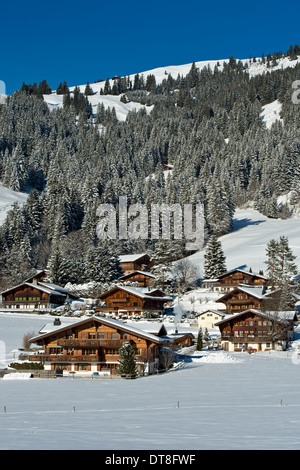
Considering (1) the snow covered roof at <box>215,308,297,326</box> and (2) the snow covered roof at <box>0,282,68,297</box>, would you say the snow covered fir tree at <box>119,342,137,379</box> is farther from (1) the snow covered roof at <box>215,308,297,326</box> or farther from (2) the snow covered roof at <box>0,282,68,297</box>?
(2) the snow covered roof at <box>0,282,68,297</box>

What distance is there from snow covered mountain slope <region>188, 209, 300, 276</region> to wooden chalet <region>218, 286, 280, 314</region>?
62.3ft

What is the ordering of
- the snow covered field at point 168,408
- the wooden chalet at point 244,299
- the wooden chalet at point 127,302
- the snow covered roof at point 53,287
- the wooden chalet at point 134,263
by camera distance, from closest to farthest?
the snow covered field at point 168,408 < the wooden chalet at point 244,299 < the wooden chalet at point 127,302 < the snow covered roof at point 53,287 < the wooden chalet at point 134,263

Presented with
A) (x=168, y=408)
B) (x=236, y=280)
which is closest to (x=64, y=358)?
(x=168, y=408)

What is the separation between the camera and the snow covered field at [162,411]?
588 inches

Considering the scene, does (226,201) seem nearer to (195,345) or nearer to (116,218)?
(116,218)

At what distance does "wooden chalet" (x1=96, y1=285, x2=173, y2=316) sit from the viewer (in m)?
74.1

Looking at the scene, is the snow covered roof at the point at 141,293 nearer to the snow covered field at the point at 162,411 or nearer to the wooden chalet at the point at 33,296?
the wooden chalet at the point at 33,296

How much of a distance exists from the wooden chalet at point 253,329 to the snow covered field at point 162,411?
15185 mm

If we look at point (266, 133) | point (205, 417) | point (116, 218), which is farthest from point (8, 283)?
point (266, 133)

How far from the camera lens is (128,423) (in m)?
18.8

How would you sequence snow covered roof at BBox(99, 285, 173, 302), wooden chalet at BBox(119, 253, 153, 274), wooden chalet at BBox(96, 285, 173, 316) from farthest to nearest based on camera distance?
wooden chalet at BBox(119, 253, 153, 274) → wooden chalet at BBox(96, 285, 173, 316) → snow covered roof at BBox(99, 285, 173, 302)

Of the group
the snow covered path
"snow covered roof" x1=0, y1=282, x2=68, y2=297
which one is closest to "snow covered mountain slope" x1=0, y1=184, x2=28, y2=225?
"snow covered roof" x1=0, y1=282, x2=68, y2=297

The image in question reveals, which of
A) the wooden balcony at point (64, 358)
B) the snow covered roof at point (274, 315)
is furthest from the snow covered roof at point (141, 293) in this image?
the wooden balcony at point (64, 358)

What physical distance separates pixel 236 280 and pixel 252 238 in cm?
2583
